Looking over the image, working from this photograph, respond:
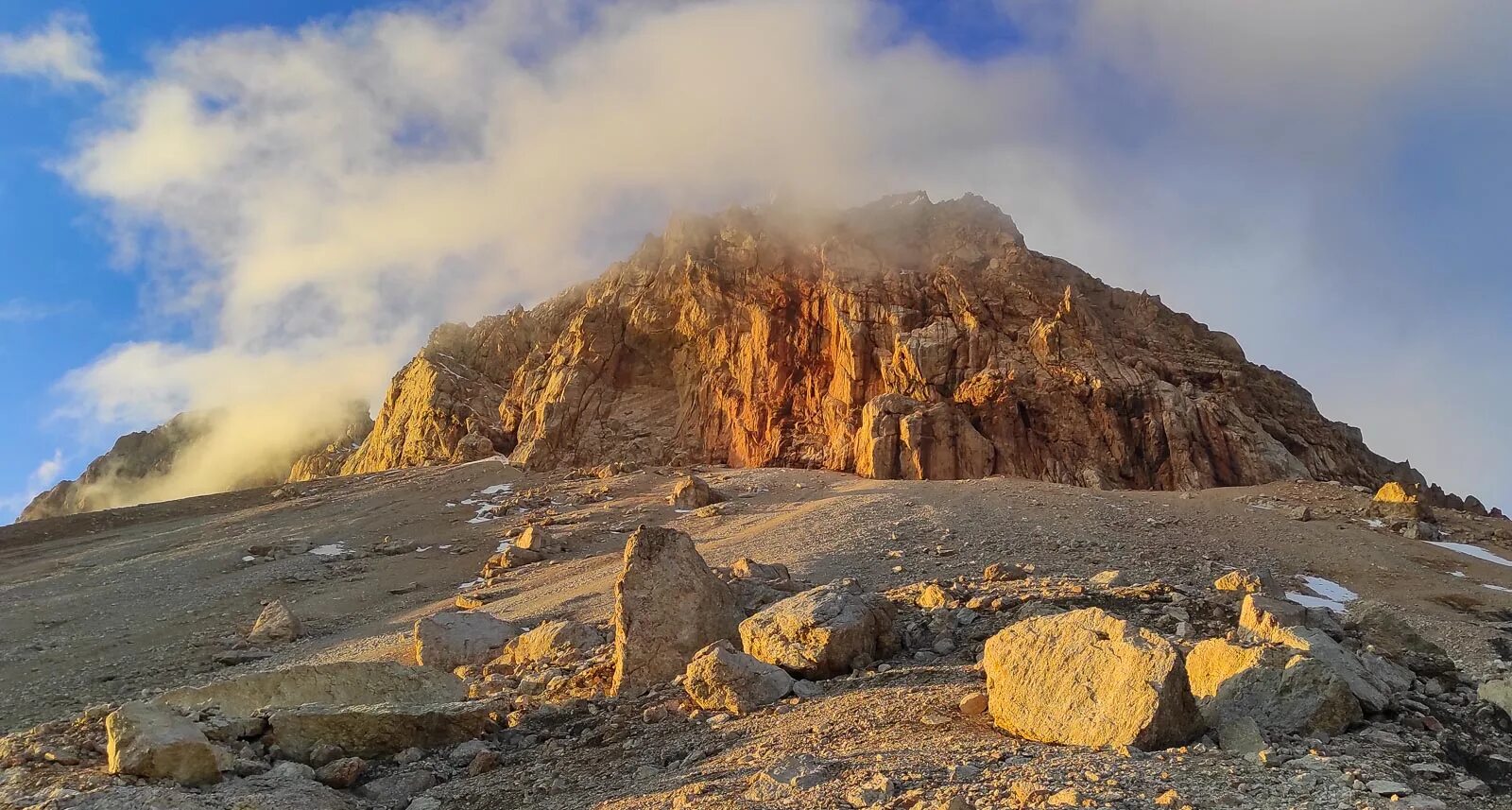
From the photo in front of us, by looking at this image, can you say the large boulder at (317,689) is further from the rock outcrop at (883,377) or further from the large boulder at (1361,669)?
the rock outcrop at (883,377)

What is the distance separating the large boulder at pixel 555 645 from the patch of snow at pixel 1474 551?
25.7 meters

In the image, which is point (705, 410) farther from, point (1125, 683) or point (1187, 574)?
point (1125, 683)

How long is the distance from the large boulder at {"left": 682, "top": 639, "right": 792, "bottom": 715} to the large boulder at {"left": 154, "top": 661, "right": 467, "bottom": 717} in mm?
3041

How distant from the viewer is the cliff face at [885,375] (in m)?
45.2

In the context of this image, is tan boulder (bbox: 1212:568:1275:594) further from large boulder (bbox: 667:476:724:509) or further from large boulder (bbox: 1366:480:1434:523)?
large boulder (bbox: 667:476:724:509)

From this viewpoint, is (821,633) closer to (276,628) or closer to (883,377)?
(276,628)

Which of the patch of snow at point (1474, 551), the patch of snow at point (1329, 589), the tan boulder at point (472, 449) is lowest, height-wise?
the patch of snow at point (1474, 551)

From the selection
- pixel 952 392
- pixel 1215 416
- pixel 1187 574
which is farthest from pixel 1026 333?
pixel 1187 574

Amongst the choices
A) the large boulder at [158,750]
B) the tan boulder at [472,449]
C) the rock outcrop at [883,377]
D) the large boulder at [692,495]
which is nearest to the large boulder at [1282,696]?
the large boulder at [158,750]

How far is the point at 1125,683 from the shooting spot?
24.1 ft

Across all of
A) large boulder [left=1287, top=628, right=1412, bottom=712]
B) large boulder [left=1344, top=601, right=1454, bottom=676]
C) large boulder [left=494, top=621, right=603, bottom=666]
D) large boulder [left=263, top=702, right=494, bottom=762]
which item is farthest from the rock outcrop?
large boulder [left=263, top=702, right=494, bottom=762]

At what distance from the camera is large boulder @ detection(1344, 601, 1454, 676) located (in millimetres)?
9820

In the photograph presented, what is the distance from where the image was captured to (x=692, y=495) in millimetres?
35531

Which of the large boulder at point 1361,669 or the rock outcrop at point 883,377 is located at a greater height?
the rock outcrop at point 883,377
